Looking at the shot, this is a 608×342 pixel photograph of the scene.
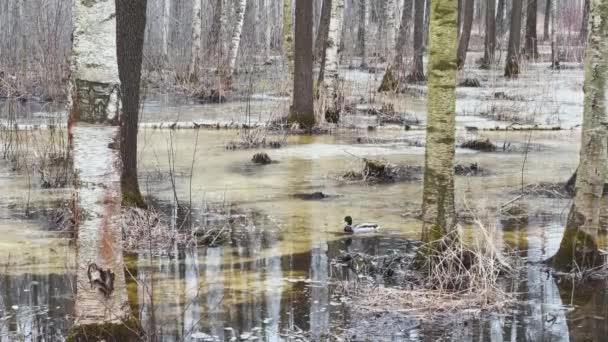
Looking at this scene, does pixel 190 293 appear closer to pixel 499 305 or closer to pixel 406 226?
pixel 499 305

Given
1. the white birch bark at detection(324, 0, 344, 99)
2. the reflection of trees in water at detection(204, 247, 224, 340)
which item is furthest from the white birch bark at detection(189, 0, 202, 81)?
the reflection of trees in water at detection(204, 247, 224, 340)

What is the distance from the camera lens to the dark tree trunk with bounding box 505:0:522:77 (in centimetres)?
2428

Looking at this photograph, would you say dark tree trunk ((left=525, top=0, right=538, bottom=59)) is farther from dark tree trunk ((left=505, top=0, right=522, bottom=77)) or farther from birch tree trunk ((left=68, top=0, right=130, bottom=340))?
birch tree trunk ((left=68, top=0, right=130, bottom=340))

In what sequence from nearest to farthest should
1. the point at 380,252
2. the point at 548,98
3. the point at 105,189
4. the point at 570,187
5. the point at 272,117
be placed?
1. the point at 105,189
2. the point at 380,252
3. the point at 570,187
4. the point at 272,117
5. the point at 548,98

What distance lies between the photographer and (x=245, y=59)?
2698 cm

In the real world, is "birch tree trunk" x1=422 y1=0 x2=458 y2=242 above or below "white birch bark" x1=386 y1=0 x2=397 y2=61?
below

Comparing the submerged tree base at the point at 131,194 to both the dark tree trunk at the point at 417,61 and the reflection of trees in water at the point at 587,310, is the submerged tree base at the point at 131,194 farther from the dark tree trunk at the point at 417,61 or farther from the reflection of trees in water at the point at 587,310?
the dark tree trunk at the point at 417,61

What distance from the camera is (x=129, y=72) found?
8.19 meters

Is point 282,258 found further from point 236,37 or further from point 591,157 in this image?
point 236,37

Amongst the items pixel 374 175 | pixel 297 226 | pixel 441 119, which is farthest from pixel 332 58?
pixel 441 119

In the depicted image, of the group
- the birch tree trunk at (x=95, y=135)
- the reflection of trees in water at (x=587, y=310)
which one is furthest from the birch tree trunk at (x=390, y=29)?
the birch tree trunk at (x=95, y=135)

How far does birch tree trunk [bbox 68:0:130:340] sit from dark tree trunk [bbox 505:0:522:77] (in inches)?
826

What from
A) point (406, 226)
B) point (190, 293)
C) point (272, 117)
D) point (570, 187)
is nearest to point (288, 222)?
point (406, 226)

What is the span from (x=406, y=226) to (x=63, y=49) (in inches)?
623
